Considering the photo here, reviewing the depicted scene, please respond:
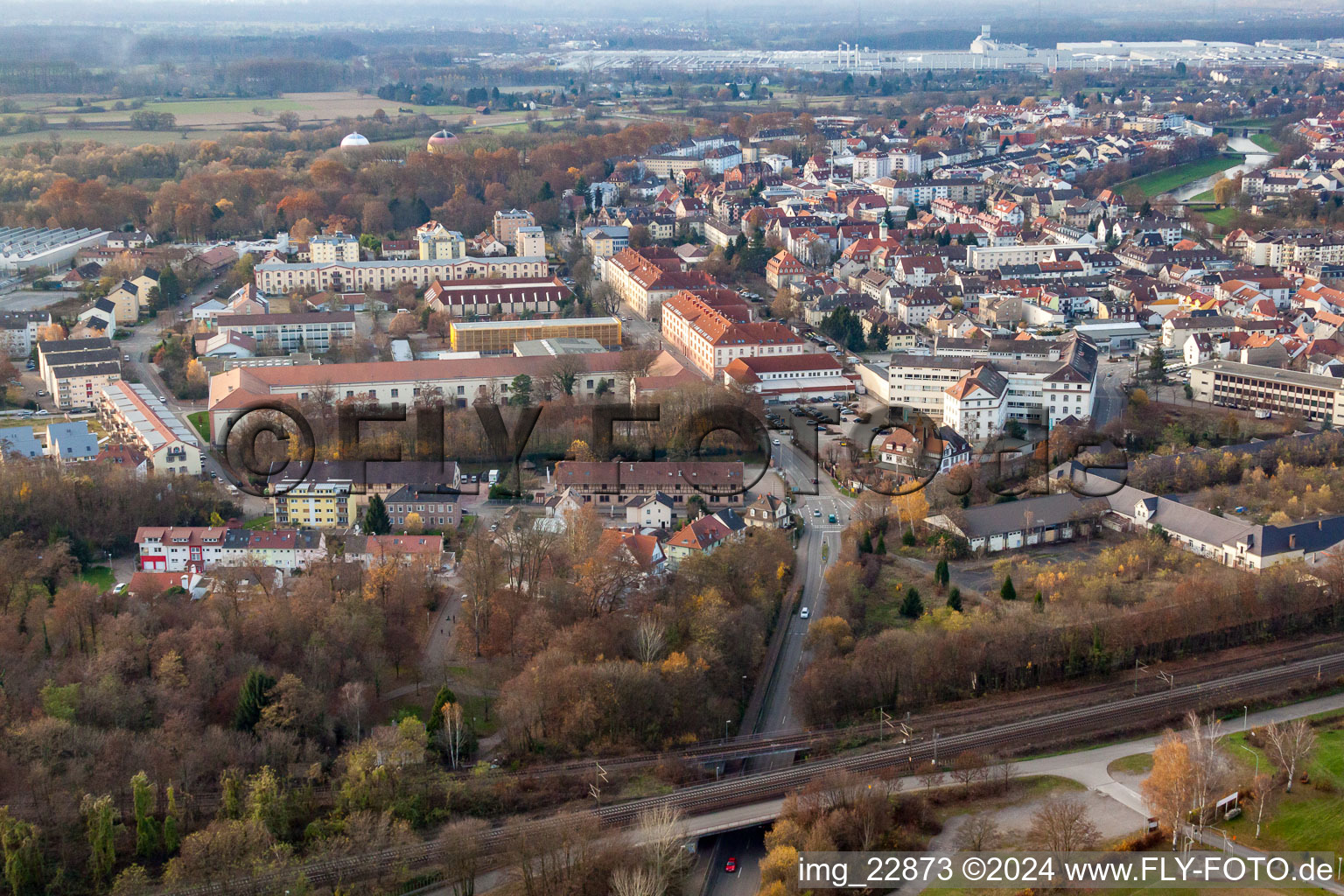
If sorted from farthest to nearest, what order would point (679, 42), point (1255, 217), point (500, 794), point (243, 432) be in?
point (679, 42) → point (1255, 217) → point (243, 432) → point (500, 794)

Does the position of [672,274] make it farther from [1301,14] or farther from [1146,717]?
[1301,14]

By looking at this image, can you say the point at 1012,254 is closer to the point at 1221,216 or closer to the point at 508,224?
the point at 1221,216

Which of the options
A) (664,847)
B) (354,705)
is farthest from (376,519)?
(664,847)

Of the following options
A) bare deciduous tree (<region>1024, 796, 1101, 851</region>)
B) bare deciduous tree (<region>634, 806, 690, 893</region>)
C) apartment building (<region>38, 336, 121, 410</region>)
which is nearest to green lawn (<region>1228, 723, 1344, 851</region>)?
bare deciduous tree (<region>1024, 796, 1101, 851</region>)

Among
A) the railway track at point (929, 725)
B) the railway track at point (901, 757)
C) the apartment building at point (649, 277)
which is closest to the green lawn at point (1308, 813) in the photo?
the railway track at point (901, 757)

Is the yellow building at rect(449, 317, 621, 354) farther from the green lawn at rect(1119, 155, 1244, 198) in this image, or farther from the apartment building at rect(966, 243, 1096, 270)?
the green lawn at rect(1119, 155, 1244, 198)

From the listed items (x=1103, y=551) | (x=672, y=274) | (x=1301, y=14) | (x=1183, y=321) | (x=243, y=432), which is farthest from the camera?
(x=1301, y=14)

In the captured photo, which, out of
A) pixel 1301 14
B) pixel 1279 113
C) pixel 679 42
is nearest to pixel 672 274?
pixel 1279 113

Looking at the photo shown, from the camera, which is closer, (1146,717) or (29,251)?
(1146,717)

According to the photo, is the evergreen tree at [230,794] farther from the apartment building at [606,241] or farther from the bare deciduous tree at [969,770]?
the apartment building at [606,241]
